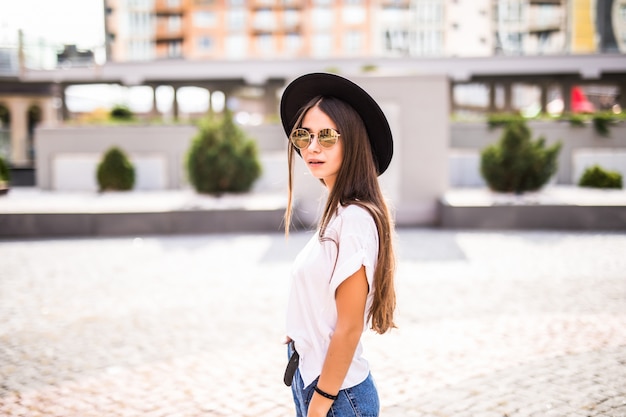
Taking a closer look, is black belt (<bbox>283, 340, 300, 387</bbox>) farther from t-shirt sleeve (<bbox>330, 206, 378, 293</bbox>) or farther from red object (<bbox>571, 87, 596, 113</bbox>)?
red object (<bbox>571, 87, 596, 113</bbox>)

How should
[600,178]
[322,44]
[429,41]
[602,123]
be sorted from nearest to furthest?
[600,178]
[602,123]
[429,41]
[322,44]

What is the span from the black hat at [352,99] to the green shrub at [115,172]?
50.2ft

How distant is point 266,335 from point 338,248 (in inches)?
138

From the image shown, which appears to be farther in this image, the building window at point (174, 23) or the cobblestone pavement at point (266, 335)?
the building window at point (174, 23)

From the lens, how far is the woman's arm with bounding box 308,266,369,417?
165cm

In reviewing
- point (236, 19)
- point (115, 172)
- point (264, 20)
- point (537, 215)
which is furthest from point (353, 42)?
point (537, 215)

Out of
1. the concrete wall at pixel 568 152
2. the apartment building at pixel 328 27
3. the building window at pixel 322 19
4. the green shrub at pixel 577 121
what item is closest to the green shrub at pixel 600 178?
the concrete wall at pixel 568 152

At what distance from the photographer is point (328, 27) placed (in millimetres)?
70562

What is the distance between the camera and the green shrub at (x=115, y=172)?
16.2m

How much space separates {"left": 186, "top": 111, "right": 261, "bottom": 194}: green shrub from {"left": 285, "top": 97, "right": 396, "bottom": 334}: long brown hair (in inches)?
418

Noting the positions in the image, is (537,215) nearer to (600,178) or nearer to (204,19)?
(600,178)

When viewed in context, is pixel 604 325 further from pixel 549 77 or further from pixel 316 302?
pixel 549 77

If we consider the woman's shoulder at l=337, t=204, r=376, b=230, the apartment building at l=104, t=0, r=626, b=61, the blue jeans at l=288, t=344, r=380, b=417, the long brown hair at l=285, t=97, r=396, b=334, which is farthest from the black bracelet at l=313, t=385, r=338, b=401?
the apartment building at l=104, t=0, r=626, b=61

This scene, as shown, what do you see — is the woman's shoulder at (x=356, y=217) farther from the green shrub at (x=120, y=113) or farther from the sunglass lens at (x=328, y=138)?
the green shrub at (x=120, y=113)
